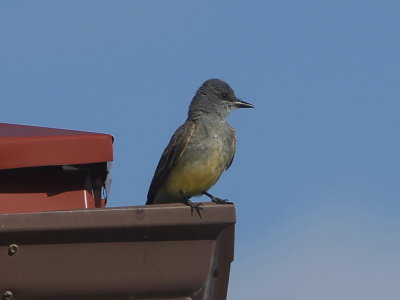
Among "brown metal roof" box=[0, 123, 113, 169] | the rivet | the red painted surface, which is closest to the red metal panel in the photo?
the red painted surface

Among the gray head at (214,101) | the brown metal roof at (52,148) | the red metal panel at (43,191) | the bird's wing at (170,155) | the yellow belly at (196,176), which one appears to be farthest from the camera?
the gray head at (214,101)

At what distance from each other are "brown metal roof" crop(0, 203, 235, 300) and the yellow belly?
145 inches

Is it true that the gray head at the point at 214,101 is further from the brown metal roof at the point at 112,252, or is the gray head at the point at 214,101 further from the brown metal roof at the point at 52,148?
the brown metal roof at the point at 112,252

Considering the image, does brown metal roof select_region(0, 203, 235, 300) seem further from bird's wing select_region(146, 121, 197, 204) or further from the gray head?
the gray head

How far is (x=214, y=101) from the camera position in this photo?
28.9 feet

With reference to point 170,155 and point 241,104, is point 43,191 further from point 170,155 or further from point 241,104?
point 241,104

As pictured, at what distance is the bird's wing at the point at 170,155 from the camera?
7.95 meters

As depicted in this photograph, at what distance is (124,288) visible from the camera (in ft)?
13.2

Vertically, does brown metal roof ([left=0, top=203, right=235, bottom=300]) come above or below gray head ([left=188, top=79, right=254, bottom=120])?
below

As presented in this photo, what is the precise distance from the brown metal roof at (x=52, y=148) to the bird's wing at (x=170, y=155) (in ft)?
9.58

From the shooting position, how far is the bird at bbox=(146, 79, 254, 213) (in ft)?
25.8

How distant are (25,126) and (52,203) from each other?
30.3 inches

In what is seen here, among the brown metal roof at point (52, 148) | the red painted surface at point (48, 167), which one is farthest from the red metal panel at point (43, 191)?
the brown metal roof at point (52, 148)

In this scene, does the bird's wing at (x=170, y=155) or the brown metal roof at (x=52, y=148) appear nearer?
the brown metal roof at (x=52, y=148)
